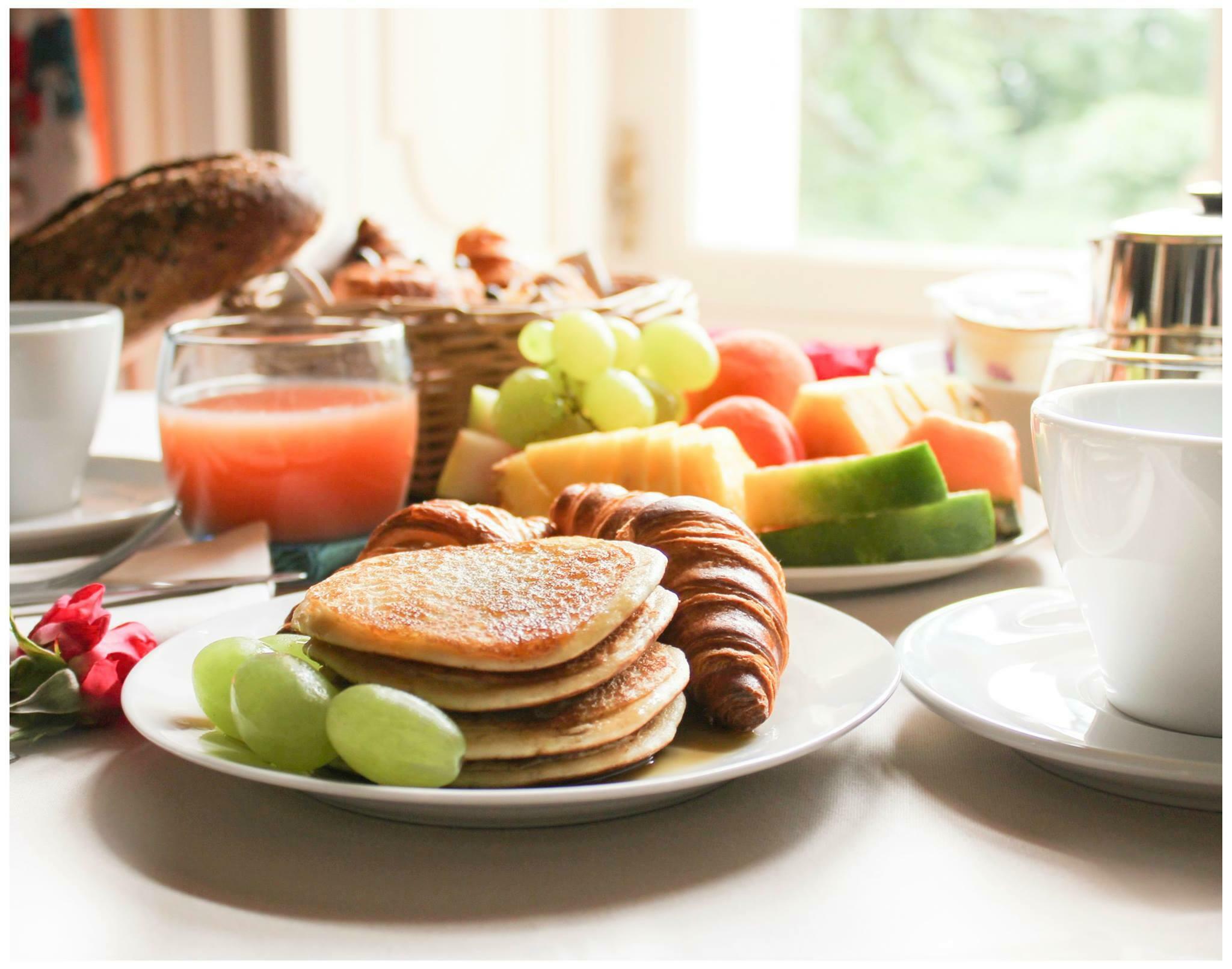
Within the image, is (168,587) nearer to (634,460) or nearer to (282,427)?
(282,427)

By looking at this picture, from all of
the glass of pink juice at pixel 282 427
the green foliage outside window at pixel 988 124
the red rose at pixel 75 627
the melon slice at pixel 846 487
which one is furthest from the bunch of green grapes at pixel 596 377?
the green foliage outside window at pixel 988 124

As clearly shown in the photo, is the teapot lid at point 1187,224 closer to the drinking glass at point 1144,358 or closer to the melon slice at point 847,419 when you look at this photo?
the drinking glass at point 1144,358

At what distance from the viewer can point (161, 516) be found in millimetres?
1040

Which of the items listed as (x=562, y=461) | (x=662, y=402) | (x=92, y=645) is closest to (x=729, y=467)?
(x=562, y=461)

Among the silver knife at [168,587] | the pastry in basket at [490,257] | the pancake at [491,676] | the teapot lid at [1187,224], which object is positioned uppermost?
the teapot lid at [1187,224]

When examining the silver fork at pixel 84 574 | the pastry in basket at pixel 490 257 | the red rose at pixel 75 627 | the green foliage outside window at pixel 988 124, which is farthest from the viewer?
the green foliage outside window at pixel 988 124

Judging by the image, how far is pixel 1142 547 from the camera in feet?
1.85

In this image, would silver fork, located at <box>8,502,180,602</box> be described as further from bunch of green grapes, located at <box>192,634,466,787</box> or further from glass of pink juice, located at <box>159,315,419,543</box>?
bunch of green grapes, located at <box>192,634,466,787</box>

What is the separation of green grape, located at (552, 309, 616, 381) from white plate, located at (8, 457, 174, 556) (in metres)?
0.36

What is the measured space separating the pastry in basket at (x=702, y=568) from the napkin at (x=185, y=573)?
0.13m

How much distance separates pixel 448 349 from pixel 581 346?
0.17 metres

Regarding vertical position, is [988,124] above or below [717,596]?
above

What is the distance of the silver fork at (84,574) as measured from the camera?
0.87m

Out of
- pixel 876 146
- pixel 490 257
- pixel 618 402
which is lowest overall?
pixel 618 402
